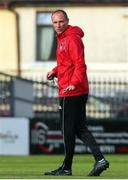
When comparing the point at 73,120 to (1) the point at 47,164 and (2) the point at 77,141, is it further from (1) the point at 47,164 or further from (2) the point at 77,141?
(2) the point at 77,141

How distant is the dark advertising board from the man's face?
8.27 meters

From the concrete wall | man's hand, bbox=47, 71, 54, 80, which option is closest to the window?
the concrete wall

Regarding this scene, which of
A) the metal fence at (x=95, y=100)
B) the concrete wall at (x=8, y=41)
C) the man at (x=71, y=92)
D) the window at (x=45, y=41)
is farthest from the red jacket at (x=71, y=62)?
the window at (x=45, y=41)

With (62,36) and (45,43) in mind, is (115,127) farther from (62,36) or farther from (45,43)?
(45,43)

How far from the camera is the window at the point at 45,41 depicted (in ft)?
101

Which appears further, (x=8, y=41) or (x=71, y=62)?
(x=8, y=41)

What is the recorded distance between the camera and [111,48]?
2992cm

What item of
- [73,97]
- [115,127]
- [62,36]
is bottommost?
[115,127]

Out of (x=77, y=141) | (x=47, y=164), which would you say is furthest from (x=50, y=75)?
(x=77, y=141)

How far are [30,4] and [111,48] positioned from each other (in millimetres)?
3183

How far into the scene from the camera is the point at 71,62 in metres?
11.2

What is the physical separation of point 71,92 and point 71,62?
0.38 metres

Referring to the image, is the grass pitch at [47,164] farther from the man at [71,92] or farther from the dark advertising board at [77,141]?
the man at [71,92]

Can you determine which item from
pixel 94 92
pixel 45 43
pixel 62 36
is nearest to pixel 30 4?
pixel 45 43
